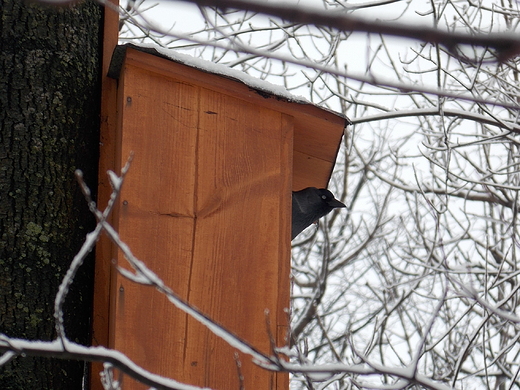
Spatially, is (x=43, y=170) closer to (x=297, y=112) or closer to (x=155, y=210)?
(x=155, y=210)

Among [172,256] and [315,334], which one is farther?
[315,334]

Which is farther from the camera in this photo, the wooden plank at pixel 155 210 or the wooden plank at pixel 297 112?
the wooden plank at pixel 297 112

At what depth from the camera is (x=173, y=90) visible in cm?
265

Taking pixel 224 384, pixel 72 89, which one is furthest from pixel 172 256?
pixel 72 89

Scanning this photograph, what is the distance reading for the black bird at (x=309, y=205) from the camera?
391 cm

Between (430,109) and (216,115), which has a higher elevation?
(430,109)

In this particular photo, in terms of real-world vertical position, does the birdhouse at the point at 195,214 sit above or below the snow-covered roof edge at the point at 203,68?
below

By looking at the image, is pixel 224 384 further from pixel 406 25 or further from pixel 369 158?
pixel 369 158

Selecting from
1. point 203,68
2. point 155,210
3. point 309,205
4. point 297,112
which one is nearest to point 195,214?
point 155,210

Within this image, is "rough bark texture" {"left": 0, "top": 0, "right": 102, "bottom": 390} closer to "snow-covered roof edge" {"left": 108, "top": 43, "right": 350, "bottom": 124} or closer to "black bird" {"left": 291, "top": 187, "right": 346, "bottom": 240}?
"snow-covered roof edge" {"left": 108, "top": 43, "right": 350, "bottom": 124}

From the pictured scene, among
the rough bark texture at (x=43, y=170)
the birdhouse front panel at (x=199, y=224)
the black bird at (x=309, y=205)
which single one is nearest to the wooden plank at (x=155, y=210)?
the birdhouse front panel at (x=199, y=224)

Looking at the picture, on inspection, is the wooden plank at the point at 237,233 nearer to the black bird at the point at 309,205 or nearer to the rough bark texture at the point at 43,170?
the rough bark texture at the point at 43,170

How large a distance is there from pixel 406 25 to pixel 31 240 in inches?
71.8

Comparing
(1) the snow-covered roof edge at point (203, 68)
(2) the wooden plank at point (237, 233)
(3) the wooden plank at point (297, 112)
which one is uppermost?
(1) the snow-covered roof edge at point (203, 68)
